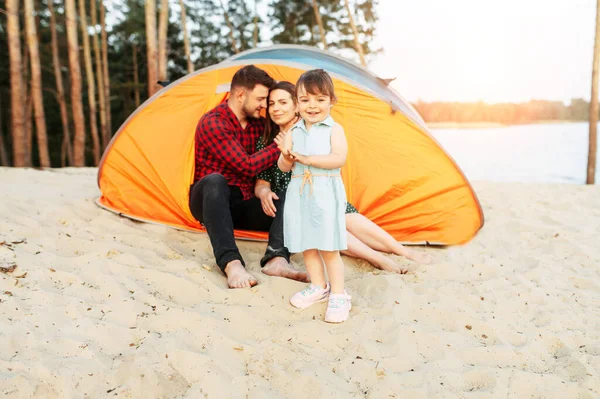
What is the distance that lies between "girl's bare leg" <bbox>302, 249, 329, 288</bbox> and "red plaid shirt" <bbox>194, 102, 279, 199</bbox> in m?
0.72

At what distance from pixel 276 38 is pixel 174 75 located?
4289 mm

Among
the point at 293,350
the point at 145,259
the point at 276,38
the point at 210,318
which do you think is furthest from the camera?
the point at 276,38

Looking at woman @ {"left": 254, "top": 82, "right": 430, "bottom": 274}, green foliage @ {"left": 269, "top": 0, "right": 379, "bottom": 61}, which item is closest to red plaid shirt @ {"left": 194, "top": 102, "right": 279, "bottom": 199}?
woman @ {"left": 254, "top": 82, "right": 430, "bottom": 274}

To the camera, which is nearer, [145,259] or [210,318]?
[210,318]

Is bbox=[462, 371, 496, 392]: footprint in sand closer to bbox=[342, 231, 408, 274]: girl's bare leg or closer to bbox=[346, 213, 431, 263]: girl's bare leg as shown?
bbox=[342, 231, 408, 274]: girl's bare leg

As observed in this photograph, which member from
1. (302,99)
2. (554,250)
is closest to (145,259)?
(302,99)

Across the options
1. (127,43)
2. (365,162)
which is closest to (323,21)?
(127,43)

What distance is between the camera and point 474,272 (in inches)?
→ 107

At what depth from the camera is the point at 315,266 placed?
2133mm

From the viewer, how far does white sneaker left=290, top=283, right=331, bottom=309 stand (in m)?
2.10

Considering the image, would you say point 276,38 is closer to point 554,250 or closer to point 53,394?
point 554,250

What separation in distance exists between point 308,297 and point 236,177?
99cm

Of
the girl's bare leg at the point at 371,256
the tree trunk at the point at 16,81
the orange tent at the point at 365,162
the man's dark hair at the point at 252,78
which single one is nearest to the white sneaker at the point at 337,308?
the girl's bare leg at the point at 371,256

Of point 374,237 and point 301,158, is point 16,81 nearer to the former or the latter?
point 374,237
